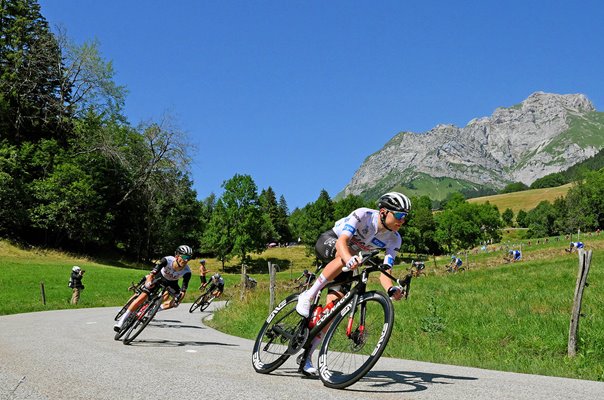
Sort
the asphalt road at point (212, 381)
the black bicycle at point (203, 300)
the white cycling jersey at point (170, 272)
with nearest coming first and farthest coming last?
the asphalt road at point (212, 381), the white cycling jersey at point (170, 272), the black bicycle at point (203, 300)

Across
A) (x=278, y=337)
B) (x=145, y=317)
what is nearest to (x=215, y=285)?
(x=145, y=317)

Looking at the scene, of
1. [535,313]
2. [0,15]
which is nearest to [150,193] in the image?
[0,15]

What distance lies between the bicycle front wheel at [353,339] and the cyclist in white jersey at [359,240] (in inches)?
12.7

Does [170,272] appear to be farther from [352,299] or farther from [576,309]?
[576,309]

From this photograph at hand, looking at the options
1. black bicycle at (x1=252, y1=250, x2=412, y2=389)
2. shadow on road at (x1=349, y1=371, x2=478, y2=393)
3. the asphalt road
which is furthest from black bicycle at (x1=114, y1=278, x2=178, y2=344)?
shadow on road at (x1=349, y1=371, x2=478, y2=393)

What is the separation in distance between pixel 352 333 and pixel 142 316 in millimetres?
6223

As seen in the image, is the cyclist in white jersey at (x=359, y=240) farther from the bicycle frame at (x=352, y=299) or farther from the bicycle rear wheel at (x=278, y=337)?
the bicycle rear wheel at (x=278, y=337)

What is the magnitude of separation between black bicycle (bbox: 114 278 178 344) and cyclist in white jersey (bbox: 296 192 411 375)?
209 inches

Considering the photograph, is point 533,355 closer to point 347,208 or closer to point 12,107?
point 12,107

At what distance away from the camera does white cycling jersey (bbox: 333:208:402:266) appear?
5598mm

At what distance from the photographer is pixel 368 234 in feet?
18.9

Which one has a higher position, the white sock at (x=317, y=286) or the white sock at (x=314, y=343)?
the white sock at (x=317, y=286)

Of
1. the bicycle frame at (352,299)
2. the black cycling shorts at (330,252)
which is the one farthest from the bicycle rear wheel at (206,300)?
the bicycle frame at (352,299)

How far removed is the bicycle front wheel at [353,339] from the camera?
4805mm
